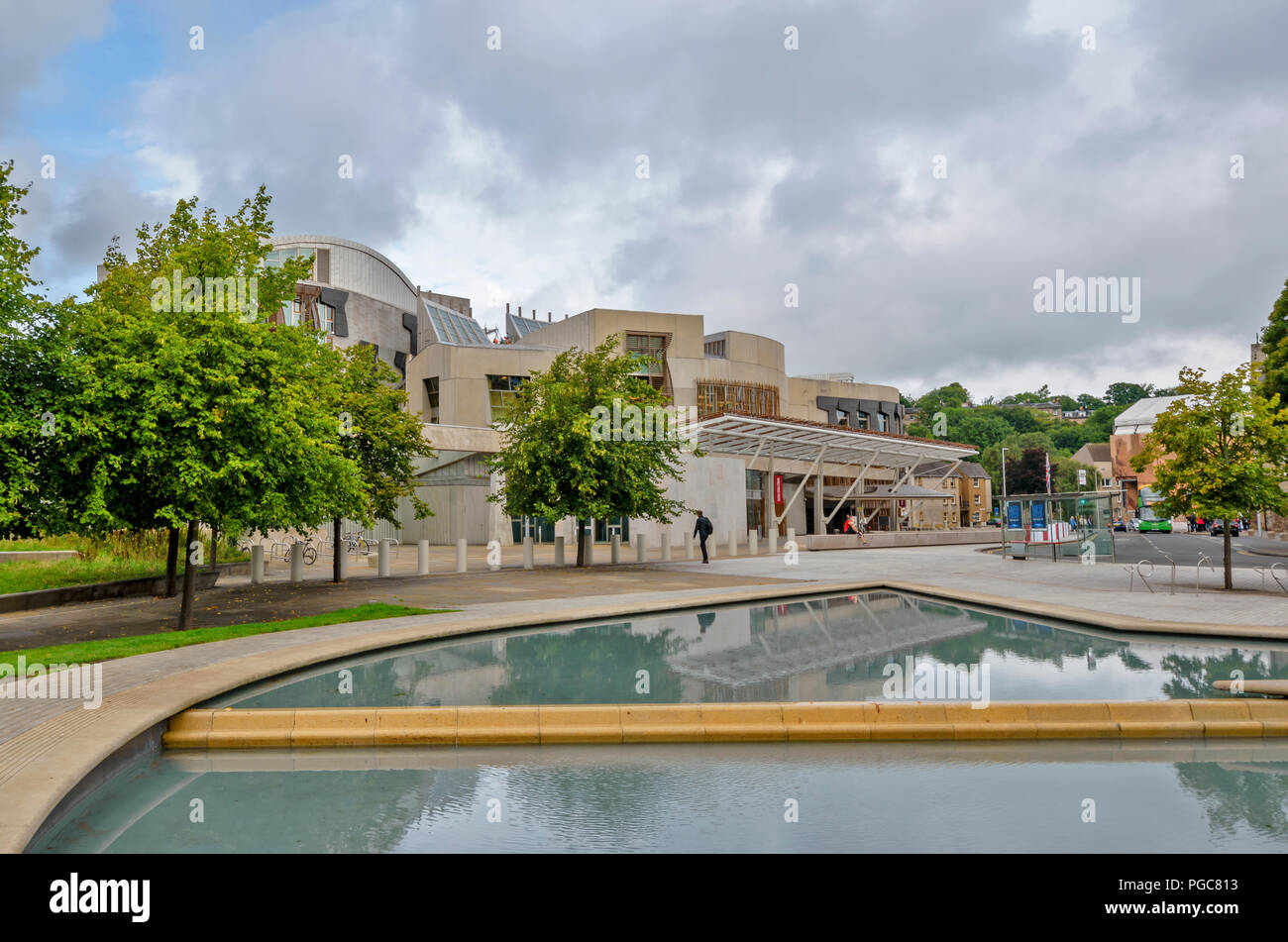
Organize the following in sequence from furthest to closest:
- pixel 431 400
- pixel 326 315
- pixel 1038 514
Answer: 1. pixel 326 315
2. pixel 431 400
3. pixel 1038 514

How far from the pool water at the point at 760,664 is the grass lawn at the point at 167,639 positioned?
2350mm

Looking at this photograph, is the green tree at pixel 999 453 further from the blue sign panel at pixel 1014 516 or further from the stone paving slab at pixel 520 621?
the stone paving slab at pixel 520 621

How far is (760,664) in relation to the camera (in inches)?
430

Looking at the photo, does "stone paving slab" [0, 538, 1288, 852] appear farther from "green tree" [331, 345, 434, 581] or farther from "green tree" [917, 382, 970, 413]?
"green tree" [917, 382, 970, 413]

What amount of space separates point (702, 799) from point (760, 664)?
16.5 feet

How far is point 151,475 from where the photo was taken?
1250cm

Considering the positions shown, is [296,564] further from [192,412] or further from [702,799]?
[702,799]

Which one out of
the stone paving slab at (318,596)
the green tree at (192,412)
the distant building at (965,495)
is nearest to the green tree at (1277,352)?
the stone paving slab at (318,596)

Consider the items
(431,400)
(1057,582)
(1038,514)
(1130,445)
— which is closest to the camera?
(1057,582)

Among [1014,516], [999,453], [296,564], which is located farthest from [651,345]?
[999,453]

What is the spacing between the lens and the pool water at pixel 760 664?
29.1 ft

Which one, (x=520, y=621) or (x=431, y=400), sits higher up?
(x=431, y=400)
